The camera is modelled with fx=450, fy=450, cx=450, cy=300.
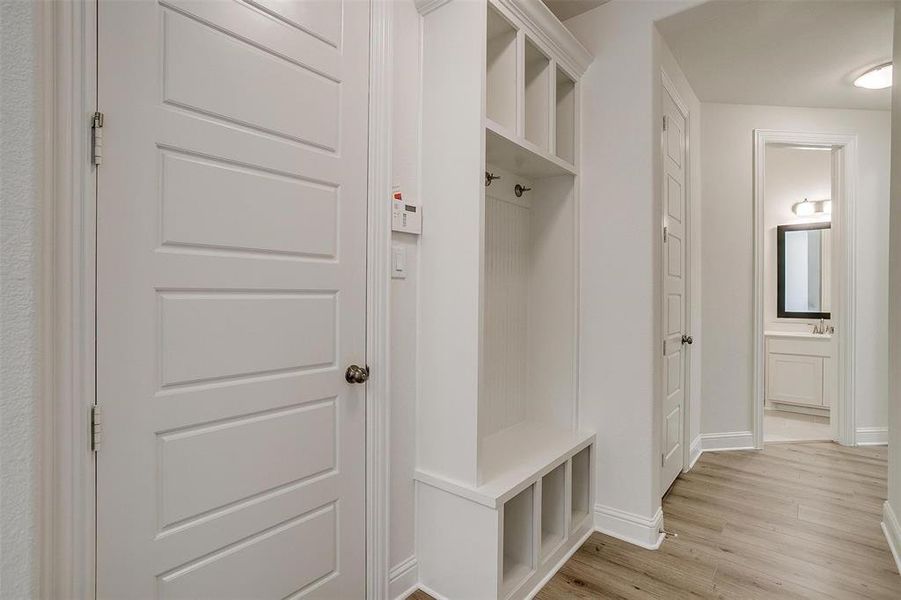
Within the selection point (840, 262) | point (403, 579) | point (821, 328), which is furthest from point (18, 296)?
point (821, 328)

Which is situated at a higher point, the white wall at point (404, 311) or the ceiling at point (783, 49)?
the ceiling at point (783, 49)

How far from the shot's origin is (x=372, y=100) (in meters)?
1.66

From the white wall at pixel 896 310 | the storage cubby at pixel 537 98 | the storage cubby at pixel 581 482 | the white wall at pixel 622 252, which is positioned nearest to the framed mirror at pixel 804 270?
the white wall at pixel 896 310

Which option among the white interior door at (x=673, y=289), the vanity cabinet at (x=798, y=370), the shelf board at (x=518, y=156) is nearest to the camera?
the shelf board at (x=518, y=156)

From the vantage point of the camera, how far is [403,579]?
1.80 metres

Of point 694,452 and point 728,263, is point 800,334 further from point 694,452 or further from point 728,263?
point 694,452

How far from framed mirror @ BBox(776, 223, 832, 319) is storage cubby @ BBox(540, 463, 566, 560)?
164 inches

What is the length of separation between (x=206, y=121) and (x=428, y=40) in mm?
1022

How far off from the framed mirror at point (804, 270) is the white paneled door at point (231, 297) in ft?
16.3

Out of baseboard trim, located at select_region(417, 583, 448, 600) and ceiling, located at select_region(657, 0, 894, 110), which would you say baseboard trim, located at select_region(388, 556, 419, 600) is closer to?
baseboard trim, located at select_region(417, 583, 448, 600)

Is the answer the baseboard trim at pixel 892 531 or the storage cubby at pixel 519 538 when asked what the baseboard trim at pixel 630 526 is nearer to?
the storage cubby at pixel 519 538

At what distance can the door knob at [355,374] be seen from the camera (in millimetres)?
1582

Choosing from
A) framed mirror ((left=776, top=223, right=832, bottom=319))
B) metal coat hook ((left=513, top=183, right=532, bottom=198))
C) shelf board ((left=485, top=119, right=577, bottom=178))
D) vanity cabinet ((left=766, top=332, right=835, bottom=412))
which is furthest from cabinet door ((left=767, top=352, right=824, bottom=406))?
metal coat hook ((left=513, top=183, right=532, bottom=198))

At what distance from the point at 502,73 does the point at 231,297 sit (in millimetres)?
1461
